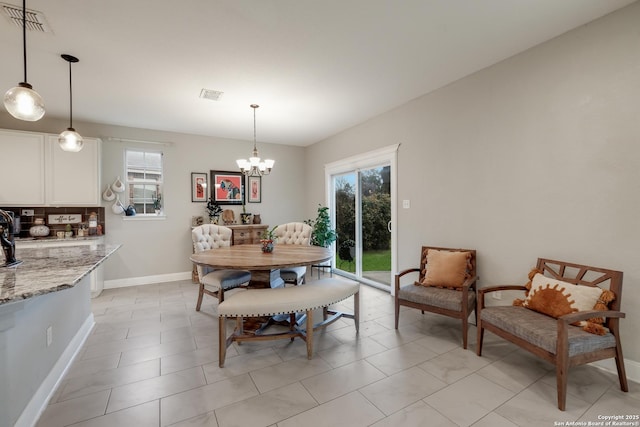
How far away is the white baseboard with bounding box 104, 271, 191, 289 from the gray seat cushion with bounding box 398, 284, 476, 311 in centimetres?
399

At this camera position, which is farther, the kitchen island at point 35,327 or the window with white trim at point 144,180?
the window with white trim at point 144,180

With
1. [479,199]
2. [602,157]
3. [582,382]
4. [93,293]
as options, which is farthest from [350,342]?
[93,293]

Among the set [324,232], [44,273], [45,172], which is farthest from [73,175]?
[324,232]

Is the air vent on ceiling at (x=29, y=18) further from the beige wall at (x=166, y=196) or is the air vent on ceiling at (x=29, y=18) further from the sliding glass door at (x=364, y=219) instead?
the sliding glass door at (x=364, y=219)

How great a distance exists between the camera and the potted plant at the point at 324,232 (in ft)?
17.0

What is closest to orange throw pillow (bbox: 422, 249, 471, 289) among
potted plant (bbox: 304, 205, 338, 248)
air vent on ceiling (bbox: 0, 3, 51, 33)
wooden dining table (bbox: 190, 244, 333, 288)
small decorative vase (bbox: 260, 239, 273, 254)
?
wooden dining table (bbox: 190, 244, 333, 288)

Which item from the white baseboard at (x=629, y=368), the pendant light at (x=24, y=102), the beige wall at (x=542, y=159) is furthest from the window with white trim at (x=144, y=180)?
the white baseboard at (x=629, y=368)

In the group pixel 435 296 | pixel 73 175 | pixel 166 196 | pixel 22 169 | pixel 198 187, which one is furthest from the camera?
pixel 198 187

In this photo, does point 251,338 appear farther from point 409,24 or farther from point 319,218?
point 319,218

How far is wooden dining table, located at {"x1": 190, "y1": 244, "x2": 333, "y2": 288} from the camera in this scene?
8.20 feet

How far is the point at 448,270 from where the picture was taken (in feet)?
9.52

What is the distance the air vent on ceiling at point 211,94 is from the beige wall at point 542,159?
2458 millimetres

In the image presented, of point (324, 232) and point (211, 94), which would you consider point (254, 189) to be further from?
point (211, 94)

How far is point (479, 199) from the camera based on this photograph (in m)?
2.97
